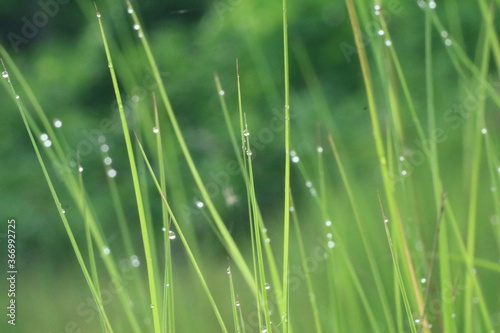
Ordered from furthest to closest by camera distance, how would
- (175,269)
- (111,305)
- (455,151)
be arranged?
(455,151)
(175,269)
(111,305)

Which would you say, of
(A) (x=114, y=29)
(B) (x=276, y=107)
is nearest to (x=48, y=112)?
(A) (x=114, y=29)

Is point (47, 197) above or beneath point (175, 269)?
above

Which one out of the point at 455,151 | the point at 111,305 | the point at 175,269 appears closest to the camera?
the point at 111,305

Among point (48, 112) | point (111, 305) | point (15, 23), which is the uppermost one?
point (15, 23)

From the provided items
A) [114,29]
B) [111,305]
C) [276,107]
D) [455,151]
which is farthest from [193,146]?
[455,151]

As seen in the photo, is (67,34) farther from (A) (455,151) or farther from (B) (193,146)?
(A) (455,151)

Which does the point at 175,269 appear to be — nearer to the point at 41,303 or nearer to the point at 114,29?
the point at 41,303

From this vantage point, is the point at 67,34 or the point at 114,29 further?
the point at 67,34
